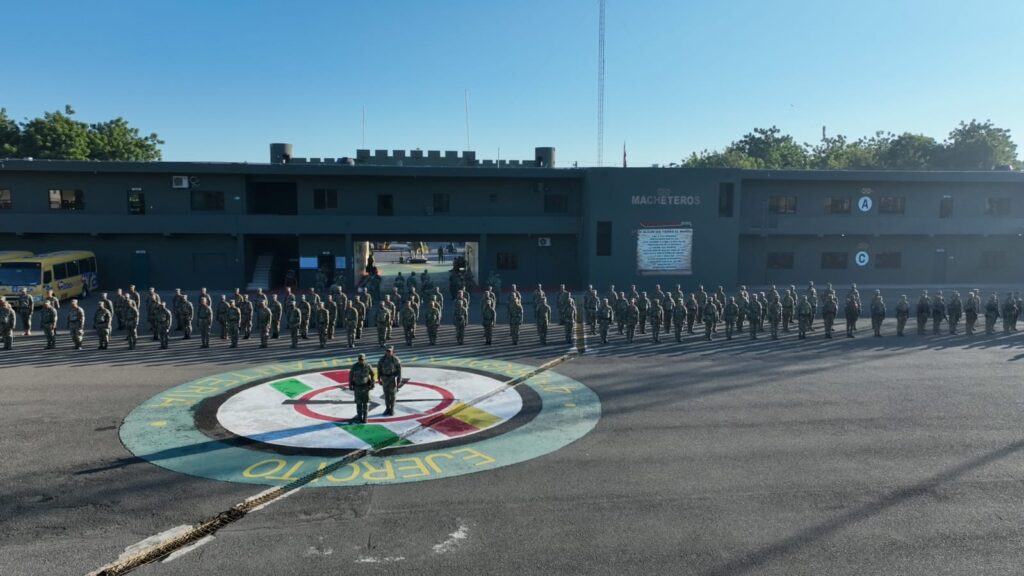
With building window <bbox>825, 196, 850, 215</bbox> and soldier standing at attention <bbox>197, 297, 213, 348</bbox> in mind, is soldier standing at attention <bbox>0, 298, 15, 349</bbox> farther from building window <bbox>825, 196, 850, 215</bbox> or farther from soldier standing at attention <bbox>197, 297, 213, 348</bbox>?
building window <bbox>825, 196, 850, 215</bbox>

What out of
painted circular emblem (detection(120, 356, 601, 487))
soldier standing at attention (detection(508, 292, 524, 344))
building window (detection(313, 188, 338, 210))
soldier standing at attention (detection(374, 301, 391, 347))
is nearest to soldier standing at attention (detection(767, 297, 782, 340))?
soldier standing at attention (detection(508, 292, 524, 344))

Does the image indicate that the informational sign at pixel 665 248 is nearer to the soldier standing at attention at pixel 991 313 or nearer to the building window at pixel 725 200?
the building window at pixel 725 200

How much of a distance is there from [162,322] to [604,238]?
2023 centimetres

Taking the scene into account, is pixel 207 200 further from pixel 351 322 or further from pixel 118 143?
pixel 118 143

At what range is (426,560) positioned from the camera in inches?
302

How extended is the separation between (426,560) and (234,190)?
96.3ft

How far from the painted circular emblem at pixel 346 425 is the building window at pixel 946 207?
3114 centimetres

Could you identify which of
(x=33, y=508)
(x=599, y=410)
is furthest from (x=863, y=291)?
(x=33, y=508)

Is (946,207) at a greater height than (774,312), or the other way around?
(946,207)

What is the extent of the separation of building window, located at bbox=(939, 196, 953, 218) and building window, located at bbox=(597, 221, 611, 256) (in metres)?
19.6

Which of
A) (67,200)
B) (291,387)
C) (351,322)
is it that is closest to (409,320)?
(351,322)

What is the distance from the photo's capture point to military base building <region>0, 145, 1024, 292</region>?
32312mm

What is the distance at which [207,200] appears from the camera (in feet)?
108

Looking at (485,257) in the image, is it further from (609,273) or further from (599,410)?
(599,410)
